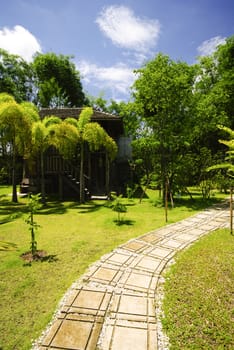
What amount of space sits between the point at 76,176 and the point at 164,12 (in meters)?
10.1

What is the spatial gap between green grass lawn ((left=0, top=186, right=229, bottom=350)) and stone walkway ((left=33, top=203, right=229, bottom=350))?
0.31 metres

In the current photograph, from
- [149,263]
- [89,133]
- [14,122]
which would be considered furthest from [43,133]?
[149,263]

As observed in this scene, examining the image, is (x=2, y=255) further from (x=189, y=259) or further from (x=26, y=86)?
(x=26, y=86)

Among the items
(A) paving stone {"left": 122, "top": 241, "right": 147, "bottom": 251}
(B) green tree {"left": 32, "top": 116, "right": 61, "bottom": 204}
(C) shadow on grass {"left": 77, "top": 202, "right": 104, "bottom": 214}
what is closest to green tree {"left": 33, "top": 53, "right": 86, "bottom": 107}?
(B) green tree {"left": 32, "top": 116, "right": 61, "bottom": 204}

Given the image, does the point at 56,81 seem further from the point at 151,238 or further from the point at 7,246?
the point at 151,238

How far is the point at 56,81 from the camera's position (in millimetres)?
31859

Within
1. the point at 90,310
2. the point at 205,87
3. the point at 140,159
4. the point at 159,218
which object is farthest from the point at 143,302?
the point at 205,87

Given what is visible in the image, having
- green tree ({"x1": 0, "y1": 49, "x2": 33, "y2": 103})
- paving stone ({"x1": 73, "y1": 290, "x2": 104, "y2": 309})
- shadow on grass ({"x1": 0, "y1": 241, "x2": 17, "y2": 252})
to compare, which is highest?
green tree ({"x1": 0, "y1": 49, "x2": 33, "y2": 103})

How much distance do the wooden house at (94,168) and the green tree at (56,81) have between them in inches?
563

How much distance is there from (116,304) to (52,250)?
2932 millimetres

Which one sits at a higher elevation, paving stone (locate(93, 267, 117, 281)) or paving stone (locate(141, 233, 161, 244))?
paving stone (locate(141, 233, 161, 244))

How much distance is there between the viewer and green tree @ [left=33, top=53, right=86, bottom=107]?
30500 mm

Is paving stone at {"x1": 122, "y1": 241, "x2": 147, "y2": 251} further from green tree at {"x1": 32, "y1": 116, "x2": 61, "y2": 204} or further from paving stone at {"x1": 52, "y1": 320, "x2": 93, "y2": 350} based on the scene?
green tree at {"x1": 32, "y1": 116, "x2": 61, "y2": 204}

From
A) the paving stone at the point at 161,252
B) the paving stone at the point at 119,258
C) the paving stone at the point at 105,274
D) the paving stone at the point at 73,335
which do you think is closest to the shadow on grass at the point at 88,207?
the paving stone at the point at 119,258
